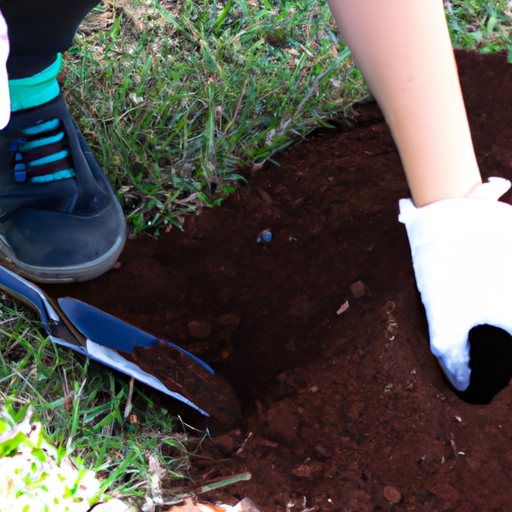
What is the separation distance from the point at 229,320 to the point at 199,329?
87 millimetres

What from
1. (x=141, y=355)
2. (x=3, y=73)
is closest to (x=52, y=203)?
(x=141, y=355)

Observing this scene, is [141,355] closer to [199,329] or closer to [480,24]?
[199,329]

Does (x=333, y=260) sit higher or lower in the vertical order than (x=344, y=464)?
higher

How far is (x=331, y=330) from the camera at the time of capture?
1.28 m

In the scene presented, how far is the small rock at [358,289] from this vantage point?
4.28 feet

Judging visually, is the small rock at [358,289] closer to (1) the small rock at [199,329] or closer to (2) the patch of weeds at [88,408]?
(1) the small rock at [199,329]

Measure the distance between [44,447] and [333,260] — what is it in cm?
84

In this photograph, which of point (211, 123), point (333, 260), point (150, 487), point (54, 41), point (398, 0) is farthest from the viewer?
point (211, 123)

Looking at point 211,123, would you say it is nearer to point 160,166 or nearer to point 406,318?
point 160,166

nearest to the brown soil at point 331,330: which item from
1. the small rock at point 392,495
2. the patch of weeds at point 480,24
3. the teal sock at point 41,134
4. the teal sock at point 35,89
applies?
the small rock at point 392,495

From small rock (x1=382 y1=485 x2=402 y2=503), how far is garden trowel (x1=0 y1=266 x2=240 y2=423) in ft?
1.27

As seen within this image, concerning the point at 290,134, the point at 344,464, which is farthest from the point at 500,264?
the point at 290,134

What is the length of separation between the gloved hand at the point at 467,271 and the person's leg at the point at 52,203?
90 cm

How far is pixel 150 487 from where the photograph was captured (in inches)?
43.6
